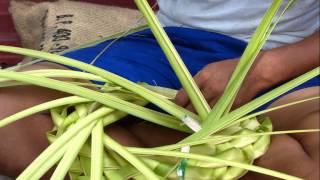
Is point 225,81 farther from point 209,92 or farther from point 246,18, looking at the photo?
point 246,18

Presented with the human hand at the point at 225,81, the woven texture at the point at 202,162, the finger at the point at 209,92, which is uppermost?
the human hand at the point at 225,81

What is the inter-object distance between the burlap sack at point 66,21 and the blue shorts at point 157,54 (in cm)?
45

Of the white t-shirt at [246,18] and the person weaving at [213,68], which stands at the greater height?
the white t-shirt at [246,18]

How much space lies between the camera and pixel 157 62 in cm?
89

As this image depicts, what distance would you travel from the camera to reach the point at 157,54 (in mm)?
910

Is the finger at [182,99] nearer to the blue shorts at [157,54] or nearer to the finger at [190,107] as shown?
the finger at [190,107]

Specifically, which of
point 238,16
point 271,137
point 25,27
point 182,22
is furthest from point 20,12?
point 271,137

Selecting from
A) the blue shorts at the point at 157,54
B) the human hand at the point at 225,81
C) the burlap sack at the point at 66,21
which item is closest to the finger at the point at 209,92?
the human hand at the point at 225,81

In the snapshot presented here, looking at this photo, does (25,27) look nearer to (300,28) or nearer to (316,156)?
(300,28)

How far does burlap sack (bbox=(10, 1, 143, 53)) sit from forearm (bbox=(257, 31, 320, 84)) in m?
0.68

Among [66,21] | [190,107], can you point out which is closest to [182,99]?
[190,107]

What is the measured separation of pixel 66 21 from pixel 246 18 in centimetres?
61

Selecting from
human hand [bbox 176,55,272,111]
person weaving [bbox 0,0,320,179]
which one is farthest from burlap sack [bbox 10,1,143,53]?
human hand [bbox 176,55,272,111]

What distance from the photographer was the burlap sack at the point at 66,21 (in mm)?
1362
